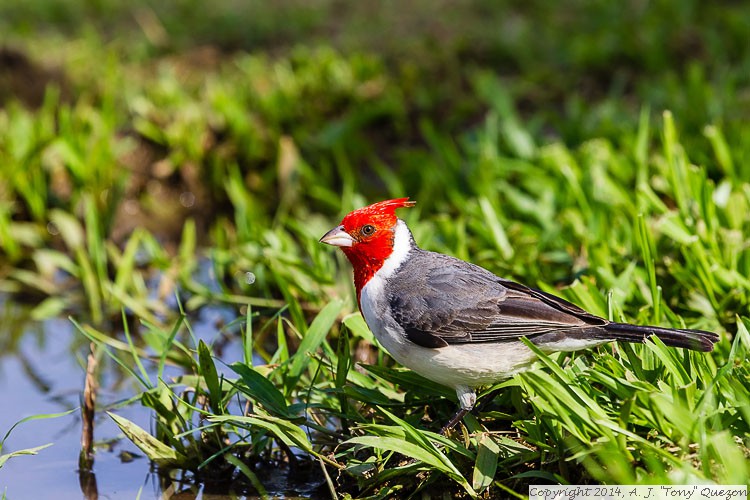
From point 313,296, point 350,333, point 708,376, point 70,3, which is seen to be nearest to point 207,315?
point 313,296

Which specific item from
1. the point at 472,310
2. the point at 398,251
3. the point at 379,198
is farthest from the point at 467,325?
the point at 379,198

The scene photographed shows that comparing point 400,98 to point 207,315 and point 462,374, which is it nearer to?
point 207,315

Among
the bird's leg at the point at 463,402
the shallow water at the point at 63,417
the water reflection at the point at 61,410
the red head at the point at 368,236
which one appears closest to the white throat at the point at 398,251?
the red head at the point at 368,236

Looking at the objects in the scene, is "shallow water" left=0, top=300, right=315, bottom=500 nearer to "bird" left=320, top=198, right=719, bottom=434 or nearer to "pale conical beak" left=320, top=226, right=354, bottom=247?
"bird" left=320, top=198, right=719, bottom=434

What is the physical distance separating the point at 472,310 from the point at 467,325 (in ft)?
0.19

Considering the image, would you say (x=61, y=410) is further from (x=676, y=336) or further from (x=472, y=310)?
(x=676, y=336)

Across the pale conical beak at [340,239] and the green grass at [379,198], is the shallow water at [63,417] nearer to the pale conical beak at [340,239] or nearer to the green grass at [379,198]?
the green grass at [379,198]

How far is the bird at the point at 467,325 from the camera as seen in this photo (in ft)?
11.2

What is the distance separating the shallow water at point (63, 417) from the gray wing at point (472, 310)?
78cm

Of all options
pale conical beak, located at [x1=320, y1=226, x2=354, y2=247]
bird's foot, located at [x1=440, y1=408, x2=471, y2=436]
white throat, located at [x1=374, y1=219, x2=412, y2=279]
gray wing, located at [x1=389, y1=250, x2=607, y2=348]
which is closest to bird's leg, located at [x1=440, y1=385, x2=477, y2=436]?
bird's foot, located at [x1=440, y1=408, x2=471, y2=436]

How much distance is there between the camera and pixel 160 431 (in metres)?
3.81

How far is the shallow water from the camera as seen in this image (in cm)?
372

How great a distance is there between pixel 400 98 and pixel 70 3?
4.10 meters

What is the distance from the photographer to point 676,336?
3.18m
